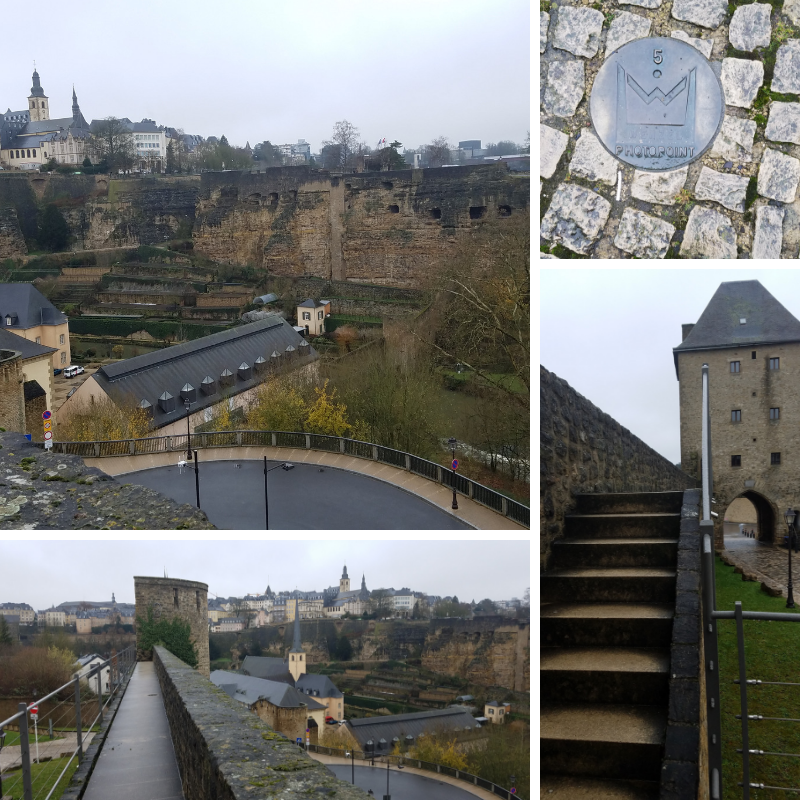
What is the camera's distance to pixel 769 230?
90.0 inches

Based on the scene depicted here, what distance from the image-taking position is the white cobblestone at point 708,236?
7.48ft

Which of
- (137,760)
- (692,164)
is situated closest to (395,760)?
(137,760)

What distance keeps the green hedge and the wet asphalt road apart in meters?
0.72

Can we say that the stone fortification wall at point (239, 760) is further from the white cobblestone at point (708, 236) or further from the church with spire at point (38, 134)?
the church with spire at point (38, 134)

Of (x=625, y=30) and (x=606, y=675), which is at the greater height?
(x=625, y=30)

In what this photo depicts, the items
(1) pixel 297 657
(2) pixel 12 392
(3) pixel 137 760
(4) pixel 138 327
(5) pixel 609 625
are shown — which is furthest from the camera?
(1) pixel 297 657

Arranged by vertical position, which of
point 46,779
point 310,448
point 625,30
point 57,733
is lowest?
point 57,733

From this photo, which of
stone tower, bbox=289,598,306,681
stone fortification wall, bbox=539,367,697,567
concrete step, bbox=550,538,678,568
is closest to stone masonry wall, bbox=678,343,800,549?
stone fortification wall, bbox=539,367,697,567

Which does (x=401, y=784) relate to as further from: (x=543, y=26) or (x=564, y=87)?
(x=543, y=26)

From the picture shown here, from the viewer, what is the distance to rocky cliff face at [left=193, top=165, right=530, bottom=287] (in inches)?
143

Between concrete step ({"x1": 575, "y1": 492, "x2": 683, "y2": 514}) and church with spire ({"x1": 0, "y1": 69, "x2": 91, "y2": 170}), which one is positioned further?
church with spire ({"x1": 0, "y1": 69, "x2": 91, "y2": 170})

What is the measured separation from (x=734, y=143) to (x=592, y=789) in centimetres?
203

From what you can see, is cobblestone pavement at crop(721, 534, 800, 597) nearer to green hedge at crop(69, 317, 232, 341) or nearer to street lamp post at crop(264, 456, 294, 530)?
street lamp post at crop(264, 456, 294, 530)

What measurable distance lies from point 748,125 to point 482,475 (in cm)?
168
